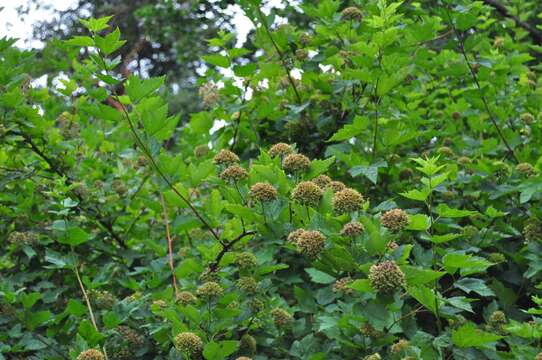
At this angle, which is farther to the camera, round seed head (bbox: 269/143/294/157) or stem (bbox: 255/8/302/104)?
stem (bbox: 255/8/302/104)

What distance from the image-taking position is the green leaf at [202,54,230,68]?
282 cm

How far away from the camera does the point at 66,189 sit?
2.57 meters

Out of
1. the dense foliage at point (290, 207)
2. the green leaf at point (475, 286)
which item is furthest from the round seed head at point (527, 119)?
the green leaf at point (475, 286)

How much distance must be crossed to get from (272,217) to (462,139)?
1.47m

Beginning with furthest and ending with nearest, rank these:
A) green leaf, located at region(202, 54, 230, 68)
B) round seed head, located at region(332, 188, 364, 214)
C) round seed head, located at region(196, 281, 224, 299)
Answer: green leaf, located at region(202, 54, 230, 68) < round seed head, located at region(196, 281, 224, 299) < round seed head, located at region(332, 188, 364, 214)

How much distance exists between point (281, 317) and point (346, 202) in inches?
19.8

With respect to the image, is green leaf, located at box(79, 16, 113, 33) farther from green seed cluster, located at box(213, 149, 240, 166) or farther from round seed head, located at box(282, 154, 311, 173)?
round seed head, located at box(282, 154, 311, 173)

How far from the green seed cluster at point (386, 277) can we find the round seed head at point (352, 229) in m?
0.13

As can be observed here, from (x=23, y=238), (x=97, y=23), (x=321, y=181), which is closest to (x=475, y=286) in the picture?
(x=321, y=181)

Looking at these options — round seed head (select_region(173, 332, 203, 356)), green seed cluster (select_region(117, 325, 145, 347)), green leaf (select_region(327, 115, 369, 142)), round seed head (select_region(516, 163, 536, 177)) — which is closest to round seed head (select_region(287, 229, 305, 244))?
round seed head (select_region(173, 332, 203, 356))

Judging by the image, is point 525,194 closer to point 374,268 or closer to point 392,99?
point 392,99

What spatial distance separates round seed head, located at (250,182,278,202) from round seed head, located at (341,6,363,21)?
1.22 m

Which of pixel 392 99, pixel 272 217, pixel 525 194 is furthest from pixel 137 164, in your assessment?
pixel 525 194

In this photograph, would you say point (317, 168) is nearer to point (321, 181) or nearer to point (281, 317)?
point (321, 181)
